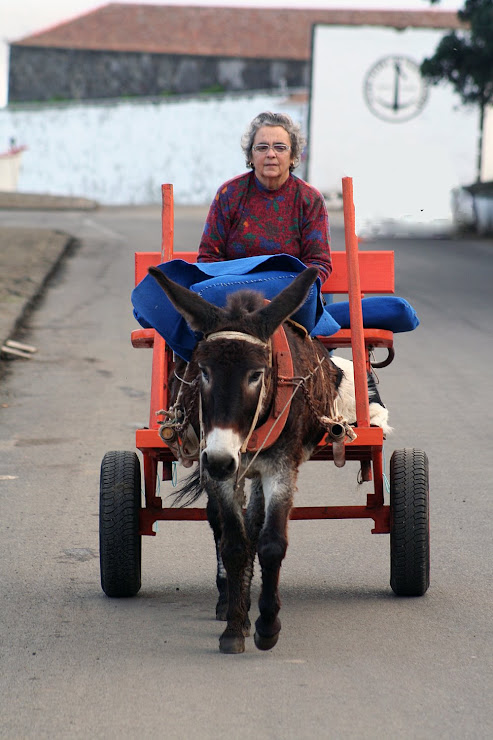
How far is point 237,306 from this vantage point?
491cm

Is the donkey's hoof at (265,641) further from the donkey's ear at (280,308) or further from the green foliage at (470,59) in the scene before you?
the green foliage at (470,59)

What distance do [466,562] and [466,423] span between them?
4.17m

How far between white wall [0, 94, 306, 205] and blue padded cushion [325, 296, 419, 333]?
59.2 metres

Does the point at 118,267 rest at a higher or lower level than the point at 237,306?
lower

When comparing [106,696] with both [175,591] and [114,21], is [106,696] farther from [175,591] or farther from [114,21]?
[114,21]

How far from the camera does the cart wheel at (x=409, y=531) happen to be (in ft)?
18.5

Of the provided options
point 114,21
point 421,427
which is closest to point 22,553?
point 421,427

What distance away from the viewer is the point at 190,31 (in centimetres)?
7675

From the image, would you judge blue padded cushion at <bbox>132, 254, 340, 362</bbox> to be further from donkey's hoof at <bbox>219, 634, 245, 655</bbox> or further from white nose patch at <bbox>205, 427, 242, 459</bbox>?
donkey's hoof at <bbox>219, 634, 245, 655</bbox>

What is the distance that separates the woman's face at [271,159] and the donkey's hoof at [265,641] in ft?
7.36

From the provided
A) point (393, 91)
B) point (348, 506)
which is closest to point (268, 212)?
point (348, 506)

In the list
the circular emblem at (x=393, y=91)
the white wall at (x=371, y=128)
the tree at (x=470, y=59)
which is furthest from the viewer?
the circular emblem at (x=393, y=91)

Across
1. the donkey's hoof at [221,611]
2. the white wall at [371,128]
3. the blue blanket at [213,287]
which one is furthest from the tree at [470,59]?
the donkey's hoof at [221,611]

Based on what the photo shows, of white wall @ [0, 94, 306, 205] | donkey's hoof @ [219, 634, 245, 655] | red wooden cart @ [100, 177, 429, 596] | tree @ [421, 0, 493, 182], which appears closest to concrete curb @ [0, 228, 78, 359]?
red wooden cart @ [100, 177, 429, 596]
